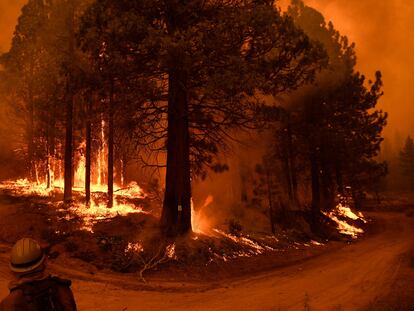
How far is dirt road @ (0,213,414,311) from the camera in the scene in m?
8.81

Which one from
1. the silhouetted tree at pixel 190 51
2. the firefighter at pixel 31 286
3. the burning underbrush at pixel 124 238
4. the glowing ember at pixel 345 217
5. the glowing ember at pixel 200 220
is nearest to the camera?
the firefighter at pixel 31 286

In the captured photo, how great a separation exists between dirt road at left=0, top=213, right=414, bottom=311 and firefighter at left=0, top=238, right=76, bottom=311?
601cm

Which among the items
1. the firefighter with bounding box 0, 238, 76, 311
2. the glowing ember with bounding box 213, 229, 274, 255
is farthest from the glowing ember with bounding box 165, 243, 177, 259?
the firefighter with bounding box 0, 238, 76, 311

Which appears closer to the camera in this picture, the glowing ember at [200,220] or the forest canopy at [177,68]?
the forest canopy at [177,68]

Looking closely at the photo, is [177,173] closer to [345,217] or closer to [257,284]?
[257,284]

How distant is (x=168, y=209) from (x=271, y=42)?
7.26 meters

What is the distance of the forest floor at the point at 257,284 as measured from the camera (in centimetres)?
888

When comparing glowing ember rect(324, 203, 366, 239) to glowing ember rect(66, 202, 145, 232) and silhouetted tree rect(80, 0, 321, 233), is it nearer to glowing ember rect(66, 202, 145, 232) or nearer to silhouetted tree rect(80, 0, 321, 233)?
silhouetted tree rect(80, 0, 321, 233)

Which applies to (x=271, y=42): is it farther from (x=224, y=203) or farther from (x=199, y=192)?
(x=199, y=192)

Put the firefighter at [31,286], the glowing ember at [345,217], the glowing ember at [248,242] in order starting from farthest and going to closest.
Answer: the glowing ember at [345,217] → the glowing ember at [248,242] → the firefighter at [31,286]

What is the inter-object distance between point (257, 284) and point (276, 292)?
1303 mm

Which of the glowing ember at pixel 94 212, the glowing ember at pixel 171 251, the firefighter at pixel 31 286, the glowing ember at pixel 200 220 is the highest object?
the firefighter at pixel 31 286

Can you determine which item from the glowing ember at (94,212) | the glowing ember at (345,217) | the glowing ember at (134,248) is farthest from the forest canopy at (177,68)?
the glowing ember at (345,217)

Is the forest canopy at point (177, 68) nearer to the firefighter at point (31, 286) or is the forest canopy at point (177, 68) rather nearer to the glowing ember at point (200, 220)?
the glowing ember at point (200, 220)
